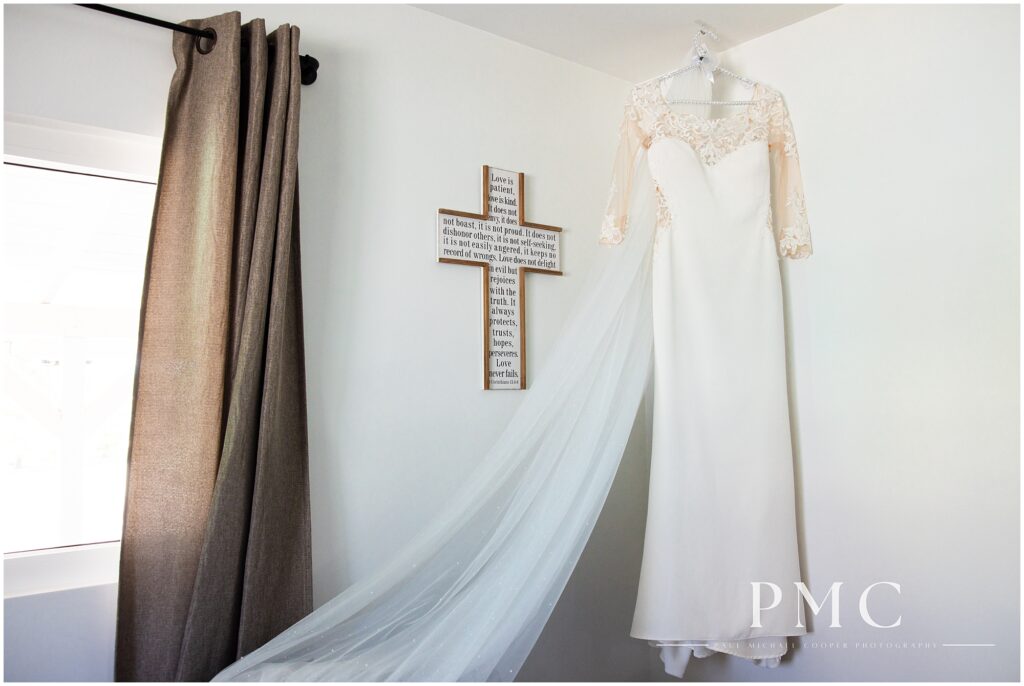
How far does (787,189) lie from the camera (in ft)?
8.02

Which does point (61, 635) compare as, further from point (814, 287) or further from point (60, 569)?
point (814, 287)

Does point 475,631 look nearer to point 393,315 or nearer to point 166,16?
point 393,315

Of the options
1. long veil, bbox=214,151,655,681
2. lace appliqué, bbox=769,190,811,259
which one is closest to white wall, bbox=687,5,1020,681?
lace appliqué, bbox=769,190,811,259

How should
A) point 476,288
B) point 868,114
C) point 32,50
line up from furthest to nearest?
point 476,288, point 868,114, point 32,50

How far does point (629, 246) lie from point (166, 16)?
4.39ft

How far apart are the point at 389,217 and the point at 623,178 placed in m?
0.73

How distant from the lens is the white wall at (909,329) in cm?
209

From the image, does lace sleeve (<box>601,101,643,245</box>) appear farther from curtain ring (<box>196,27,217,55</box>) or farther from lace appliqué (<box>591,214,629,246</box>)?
curtain ring (<box>196,27,217,55</box>)

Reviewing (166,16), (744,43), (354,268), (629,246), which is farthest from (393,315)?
(744,43)

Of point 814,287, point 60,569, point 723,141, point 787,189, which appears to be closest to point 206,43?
point 60,569

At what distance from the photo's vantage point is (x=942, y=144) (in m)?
2.21

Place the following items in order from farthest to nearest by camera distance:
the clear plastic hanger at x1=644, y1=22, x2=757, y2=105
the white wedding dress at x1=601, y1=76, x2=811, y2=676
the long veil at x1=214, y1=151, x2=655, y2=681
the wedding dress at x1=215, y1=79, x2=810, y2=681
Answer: the clear plastic hanger at x1=644, y1=22, x2=757, y2=105, the white wedding dress at x1=601, y1=76, x2=811, y2=676, the wedding dress at x1=215, y1=79, x2=810, y2=681, the long veil at x1=214, y1=151, x2=655, y2=681

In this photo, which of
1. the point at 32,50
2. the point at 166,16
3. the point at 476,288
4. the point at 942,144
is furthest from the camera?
the point at 476,288

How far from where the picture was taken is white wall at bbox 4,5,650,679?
196 centimetres
